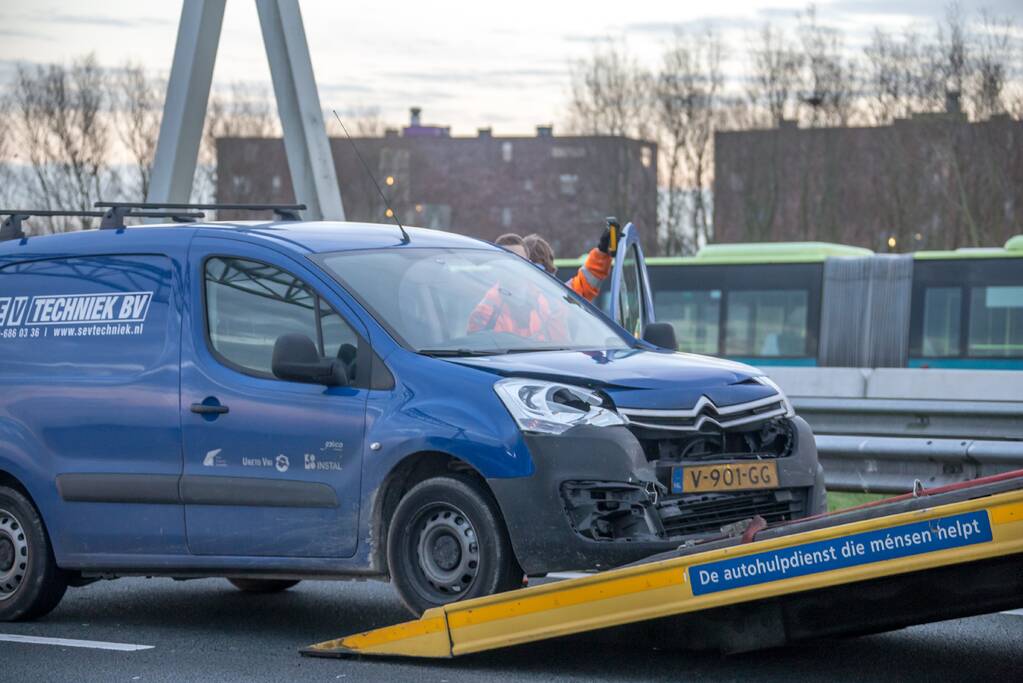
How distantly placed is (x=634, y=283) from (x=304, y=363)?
485 centimetres

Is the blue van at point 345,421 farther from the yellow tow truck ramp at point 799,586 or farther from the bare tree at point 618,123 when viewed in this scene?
the bare tree at point 618,123

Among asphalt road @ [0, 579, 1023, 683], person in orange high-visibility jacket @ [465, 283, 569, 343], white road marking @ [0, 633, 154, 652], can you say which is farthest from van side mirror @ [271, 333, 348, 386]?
white road marking @ [0, 633, 154, 652]

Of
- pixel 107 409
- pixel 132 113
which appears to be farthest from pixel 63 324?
pixel 132 113

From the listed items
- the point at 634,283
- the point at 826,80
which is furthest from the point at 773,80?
the point at 634,283

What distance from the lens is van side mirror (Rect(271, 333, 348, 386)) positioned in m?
7.09

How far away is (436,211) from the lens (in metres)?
103

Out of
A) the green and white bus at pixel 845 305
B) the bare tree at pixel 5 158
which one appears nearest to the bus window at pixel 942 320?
the green and white bus at pixel 845 305

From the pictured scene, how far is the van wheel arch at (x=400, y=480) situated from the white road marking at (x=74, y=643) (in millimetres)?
1174

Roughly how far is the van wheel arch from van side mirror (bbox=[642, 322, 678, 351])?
1.78 metres

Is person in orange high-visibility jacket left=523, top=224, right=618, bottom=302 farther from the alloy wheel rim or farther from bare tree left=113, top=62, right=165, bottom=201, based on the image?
bare tree left=113, top=62, right=165, bottom=201

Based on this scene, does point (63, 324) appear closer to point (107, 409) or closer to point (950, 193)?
point (107, 409)

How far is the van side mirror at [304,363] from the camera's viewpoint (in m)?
7.09

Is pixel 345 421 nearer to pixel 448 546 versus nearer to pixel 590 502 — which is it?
pixel 448 546

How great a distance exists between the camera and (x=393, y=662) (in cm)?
677
